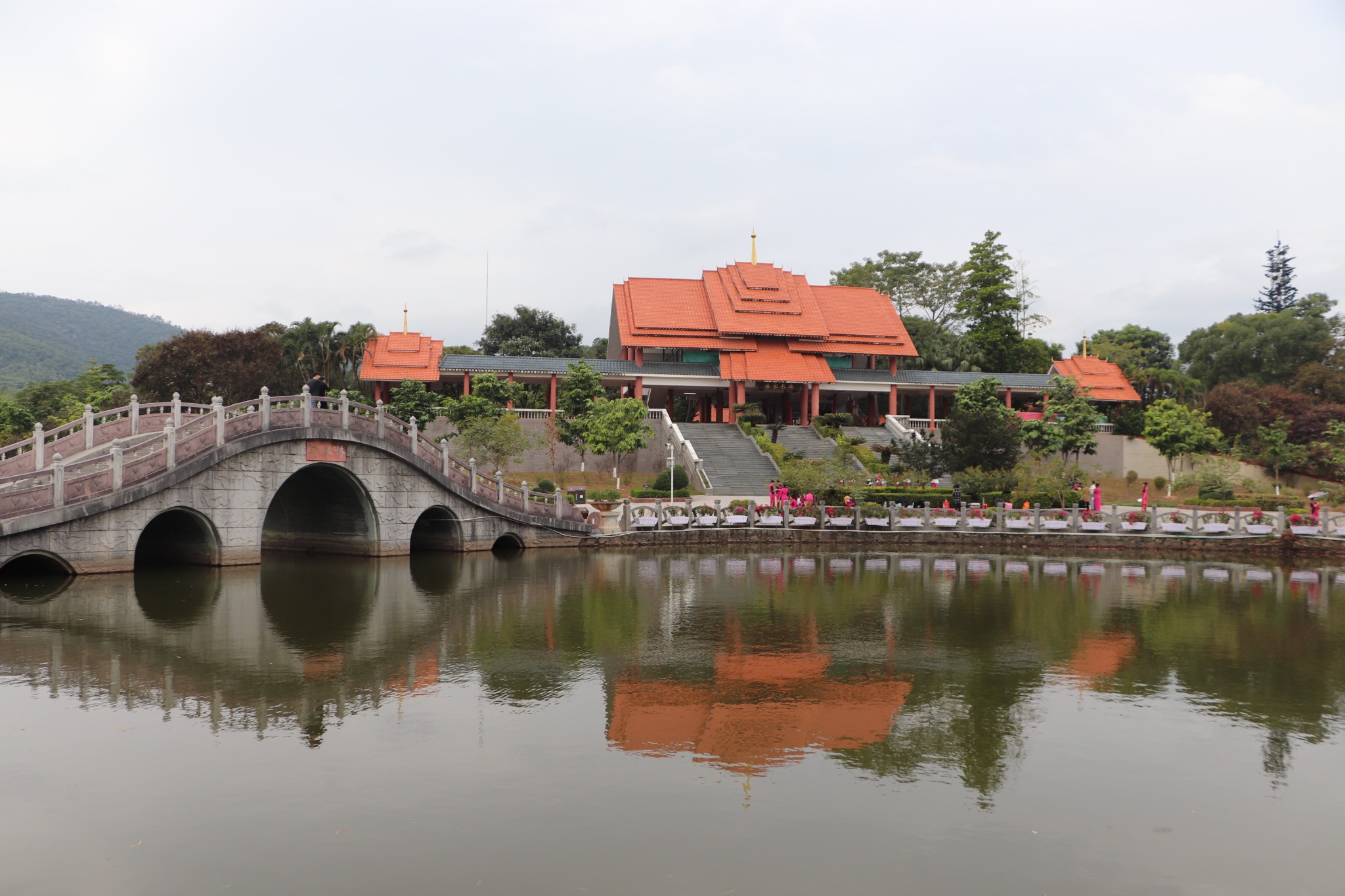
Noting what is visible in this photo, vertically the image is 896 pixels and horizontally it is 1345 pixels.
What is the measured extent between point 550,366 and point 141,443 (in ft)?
90.3

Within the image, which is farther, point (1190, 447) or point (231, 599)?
point (1190, 447)

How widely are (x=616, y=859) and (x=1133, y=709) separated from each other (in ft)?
24.3

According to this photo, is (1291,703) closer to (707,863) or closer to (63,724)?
(707,863)

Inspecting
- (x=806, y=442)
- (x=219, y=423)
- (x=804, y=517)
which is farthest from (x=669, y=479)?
(x=219, y=423)

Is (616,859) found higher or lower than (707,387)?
lower

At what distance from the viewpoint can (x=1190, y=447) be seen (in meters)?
43.9

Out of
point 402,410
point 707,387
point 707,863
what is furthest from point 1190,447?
point 707,863

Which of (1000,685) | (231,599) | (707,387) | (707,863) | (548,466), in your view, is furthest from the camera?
(707,387)

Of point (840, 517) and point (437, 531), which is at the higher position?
point (840, 517)

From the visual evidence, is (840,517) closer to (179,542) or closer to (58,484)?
(179,542)

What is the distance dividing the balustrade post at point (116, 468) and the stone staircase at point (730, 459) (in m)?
22.0

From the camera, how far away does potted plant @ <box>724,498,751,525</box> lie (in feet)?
105

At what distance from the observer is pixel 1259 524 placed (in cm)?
3092

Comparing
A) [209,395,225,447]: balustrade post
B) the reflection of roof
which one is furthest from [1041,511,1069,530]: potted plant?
[209,395,225,447]: balustrade post
